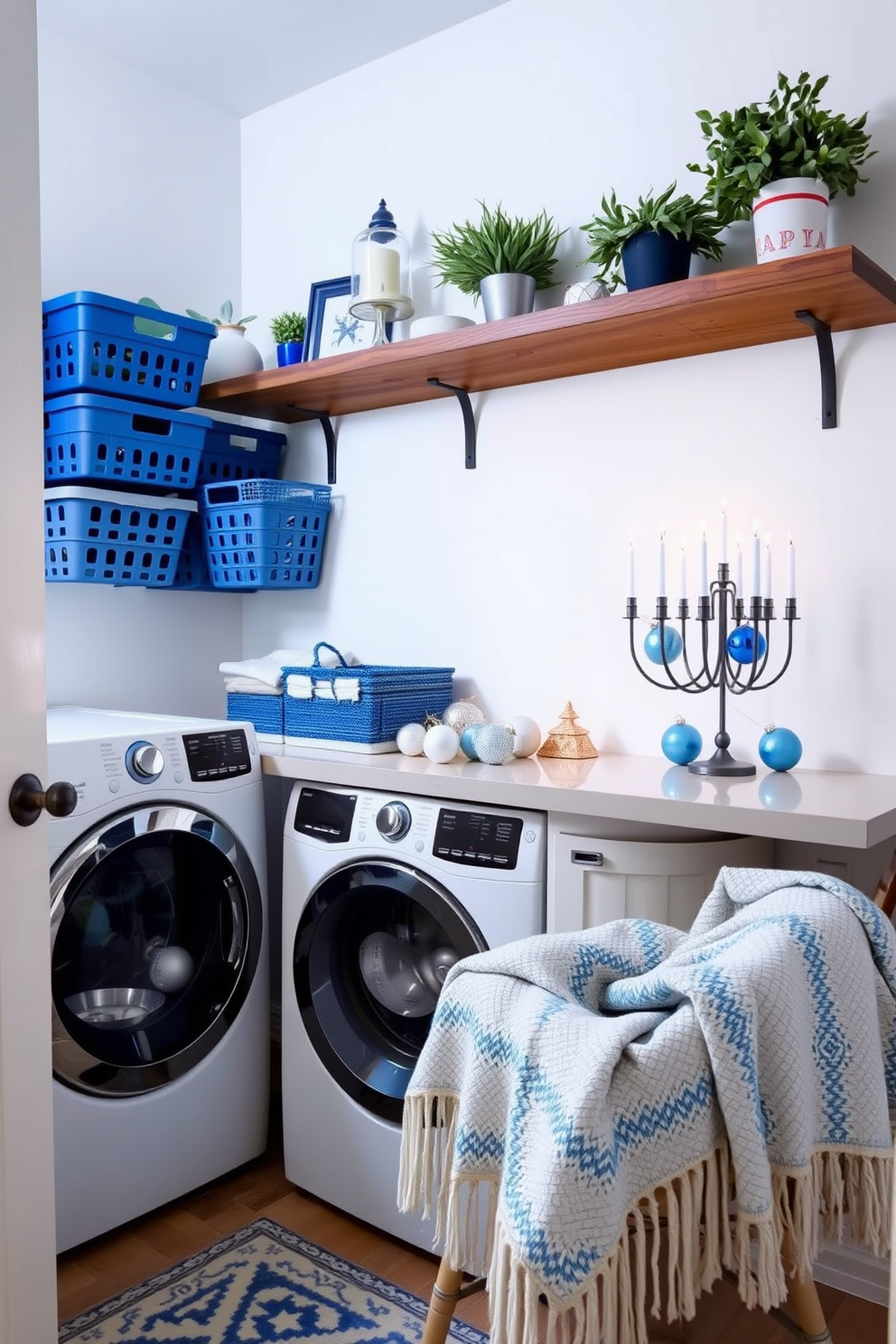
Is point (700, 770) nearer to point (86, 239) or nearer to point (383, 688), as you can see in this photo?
point (383, 688)

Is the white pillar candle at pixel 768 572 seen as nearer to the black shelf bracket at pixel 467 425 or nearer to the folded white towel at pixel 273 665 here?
the black shelf bracket at pixel 467 425

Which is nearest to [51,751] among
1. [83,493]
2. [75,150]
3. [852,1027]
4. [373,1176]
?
[83,493]

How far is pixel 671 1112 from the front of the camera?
111 centimetres

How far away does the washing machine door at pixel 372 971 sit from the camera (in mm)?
1994

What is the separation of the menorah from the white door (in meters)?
1.06

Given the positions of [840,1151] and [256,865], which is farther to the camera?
[256,865]

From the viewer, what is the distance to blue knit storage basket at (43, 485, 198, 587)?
7.57 feet

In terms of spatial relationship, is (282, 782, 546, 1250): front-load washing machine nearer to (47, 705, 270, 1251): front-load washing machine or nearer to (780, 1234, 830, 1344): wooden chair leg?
(47, 705, 270, 1251): front-load washing machine

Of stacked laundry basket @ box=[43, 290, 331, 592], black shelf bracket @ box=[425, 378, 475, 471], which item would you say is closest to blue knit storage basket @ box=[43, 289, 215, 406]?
stacked laundry basket @ box=[43, 290, 331, 592]

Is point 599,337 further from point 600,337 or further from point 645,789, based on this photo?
point 645,789

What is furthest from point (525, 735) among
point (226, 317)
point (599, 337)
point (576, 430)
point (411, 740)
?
point (226, 317)

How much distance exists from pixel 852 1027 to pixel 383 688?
1234 millimetres

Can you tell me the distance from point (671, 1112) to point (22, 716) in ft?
2.98

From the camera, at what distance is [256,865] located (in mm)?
2234
